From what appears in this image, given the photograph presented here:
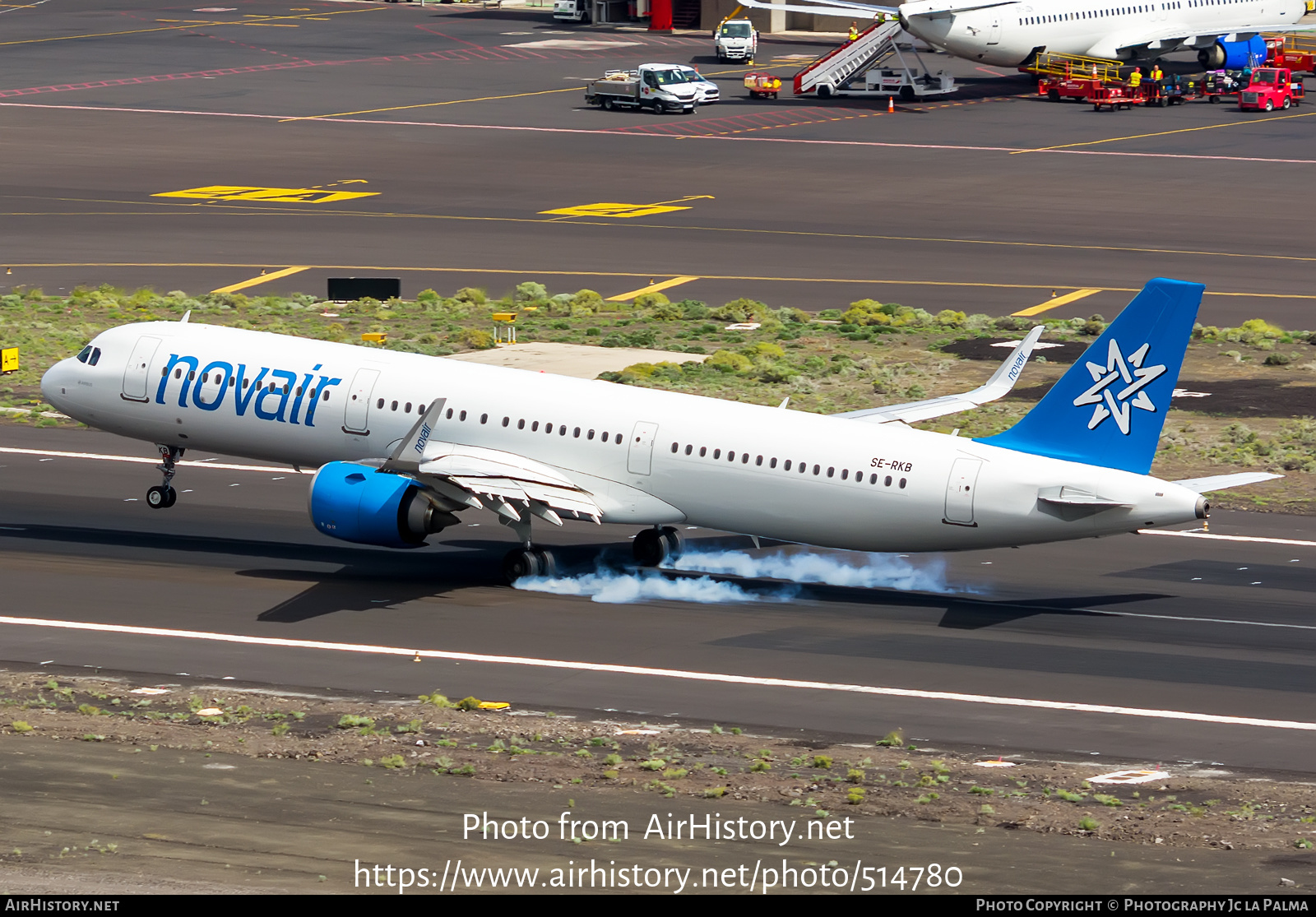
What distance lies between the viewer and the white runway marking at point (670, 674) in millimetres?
34625

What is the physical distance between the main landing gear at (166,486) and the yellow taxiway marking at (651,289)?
28.5m

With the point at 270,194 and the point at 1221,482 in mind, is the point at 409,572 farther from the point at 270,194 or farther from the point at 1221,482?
the point at 270,194

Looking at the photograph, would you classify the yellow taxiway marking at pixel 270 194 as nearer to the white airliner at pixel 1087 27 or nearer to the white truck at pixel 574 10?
the white airliner at pixel 1087 27

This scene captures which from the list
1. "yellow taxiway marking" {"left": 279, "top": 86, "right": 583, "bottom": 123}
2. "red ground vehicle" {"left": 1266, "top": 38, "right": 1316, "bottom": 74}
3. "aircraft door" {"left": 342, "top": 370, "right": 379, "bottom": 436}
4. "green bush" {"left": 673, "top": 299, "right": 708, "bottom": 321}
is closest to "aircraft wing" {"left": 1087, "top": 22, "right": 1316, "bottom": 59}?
"red ground vehicle" {"left": 1266, "top": 38, "right": 1316, "bottom": 74}

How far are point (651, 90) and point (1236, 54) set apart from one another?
39190 millimetres

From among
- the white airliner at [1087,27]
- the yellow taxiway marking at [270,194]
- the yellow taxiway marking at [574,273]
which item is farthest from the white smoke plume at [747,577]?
the white airliner at [1087,27]

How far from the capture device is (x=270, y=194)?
93.6 metres

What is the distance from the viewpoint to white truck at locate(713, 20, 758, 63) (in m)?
139

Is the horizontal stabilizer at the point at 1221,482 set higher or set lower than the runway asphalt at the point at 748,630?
higher

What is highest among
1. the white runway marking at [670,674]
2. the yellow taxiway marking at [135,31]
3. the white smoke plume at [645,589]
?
the yellow taxiway marking at [135,31]

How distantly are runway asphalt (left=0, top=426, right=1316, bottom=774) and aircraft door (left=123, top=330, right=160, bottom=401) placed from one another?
339cm

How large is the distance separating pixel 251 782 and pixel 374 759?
2304mm

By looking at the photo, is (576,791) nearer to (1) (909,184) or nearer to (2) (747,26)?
(1) (909,184)
